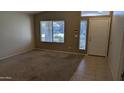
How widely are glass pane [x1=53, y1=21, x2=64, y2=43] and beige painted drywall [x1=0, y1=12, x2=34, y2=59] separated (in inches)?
53.5

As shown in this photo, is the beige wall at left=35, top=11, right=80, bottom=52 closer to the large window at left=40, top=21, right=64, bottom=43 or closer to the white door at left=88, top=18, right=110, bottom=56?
the large window at left=40, top=21, right=64, bottom=43

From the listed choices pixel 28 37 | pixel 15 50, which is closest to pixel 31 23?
pixel 28 37

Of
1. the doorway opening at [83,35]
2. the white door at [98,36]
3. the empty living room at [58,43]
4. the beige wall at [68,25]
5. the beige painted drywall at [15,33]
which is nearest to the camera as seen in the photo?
the empty living room at [58,43]

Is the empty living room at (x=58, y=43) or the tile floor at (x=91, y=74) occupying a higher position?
the empty living room at (x=58, y=43)

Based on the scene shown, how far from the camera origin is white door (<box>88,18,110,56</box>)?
4848mm

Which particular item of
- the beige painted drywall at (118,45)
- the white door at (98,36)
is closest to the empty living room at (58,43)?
the white door at (98,36)

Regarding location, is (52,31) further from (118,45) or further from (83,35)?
(118,45)

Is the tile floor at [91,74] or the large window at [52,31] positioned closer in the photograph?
the tile floor at [91,74]

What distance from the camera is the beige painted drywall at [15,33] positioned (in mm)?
4452

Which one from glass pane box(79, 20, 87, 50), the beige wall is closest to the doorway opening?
glass pane box(79, 20, 87, 50)

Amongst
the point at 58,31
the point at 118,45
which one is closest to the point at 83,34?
the point at 58,31

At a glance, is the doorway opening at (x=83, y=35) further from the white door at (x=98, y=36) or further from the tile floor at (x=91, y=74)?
the tile floor at (x=91, y=74)

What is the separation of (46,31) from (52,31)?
1.33 ft
